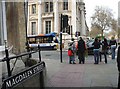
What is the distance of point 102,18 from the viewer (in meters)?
69.9

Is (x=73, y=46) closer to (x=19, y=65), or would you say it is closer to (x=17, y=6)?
(x=17, y=6)

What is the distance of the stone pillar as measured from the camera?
6897 mm

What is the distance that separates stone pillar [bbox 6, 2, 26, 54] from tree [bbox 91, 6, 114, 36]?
2413 inches

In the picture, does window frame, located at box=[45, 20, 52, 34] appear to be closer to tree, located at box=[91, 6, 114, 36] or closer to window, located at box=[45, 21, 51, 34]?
window, located at box=[45, 21, 51, 34]

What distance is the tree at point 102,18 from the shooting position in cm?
6844

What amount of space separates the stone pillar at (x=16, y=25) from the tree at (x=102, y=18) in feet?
201

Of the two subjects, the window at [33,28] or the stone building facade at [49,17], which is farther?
the window at [33,28]

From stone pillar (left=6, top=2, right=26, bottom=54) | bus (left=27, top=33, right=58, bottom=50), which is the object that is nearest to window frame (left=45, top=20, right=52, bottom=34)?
bus (left=27, top=33, right=58, bottom=50)

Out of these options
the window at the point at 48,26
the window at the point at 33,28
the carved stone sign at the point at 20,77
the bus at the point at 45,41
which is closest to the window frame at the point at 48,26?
the window at the point at 48,26

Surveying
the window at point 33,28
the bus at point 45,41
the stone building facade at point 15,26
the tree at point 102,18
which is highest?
the tree at point 102,18

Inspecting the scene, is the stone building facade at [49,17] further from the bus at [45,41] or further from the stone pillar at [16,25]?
the stone pillar at [16,25]

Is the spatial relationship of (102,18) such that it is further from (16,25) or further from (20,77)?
(20,77)

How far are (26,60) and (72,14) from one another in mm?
41555

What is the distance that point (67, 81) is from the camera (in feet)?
30.5
